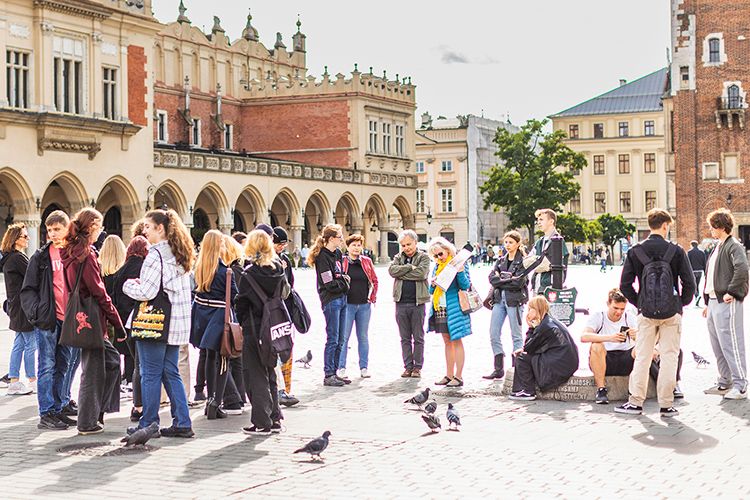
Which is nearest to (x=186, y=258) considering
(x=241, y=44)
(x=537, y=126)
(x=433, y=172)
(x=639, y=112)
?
(x=241, y=44)

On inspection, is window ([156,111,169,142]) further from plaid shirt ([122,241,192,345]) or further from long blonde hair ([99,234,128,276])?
plaid shirt ([122,241,192,345])

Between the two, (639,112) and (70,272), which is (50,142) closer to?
(70,272)

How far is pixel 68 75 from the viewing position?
44.3 m

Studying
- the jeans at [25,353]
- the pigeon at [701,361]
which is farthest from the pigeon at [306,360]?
the pigeon at [701,361]

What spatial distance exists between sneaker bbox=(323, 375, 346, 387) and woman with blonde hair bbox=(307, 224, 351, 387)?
0.03 meters

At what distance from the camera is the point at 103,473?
860 cm

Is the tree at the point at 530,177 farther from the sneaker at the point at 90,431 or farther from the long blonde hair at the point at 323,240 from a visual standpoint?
the sneaker at the point at 90,431

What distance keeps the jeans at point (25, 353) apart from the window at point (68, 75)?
3252 cm

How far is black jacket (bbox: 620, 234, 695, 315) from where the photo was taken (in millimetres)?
11047

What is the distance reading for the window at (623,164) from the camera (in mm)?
100481

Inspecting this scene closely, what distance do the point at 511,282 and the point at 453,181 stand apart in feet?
269

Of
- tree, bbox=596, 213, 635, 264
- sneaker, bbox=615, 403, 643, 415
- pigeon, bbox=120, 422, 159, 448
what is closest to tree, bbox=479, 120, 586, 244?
tree, bbox=596, 213, 635, 264

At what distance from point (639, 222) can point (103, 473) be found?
311 ft

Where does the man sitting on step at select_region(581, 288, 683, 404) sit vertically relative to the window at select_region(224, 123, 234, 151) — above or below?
below
